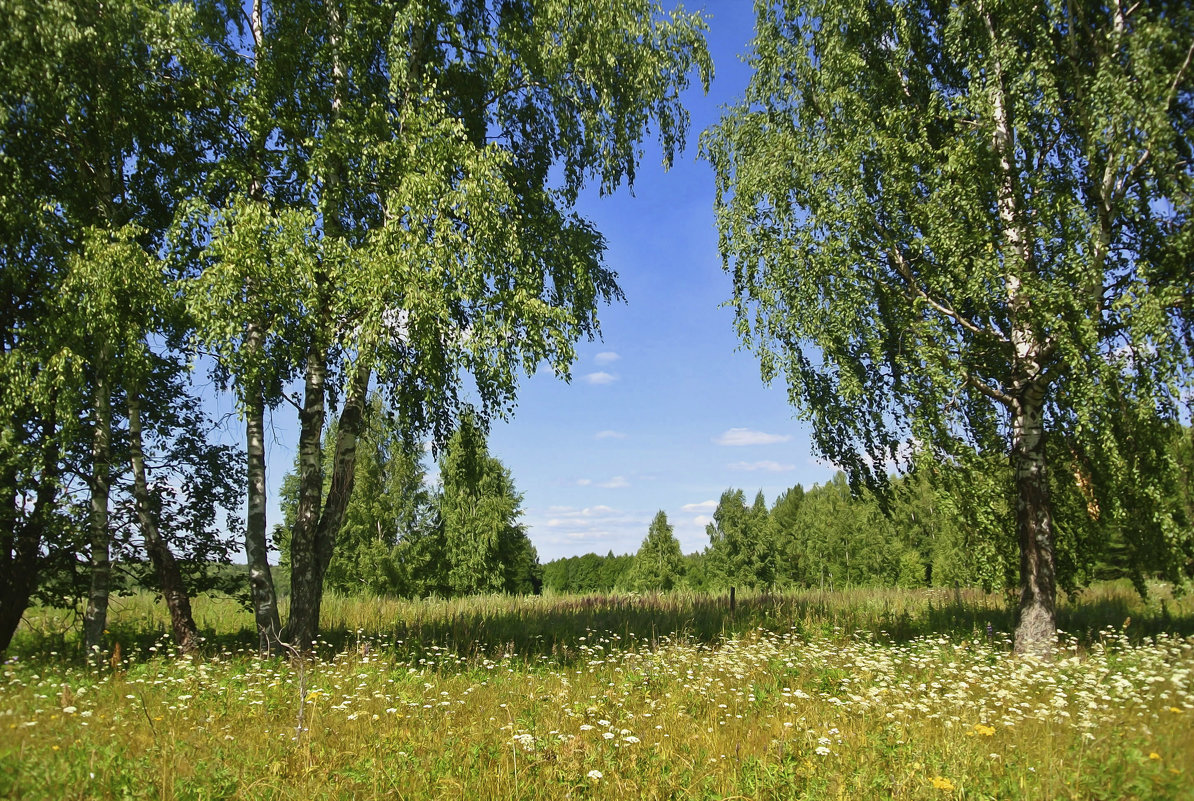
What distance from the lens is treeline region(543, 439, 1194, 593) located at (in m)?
9.84

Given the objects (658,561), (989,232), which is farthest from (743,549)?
(989,232)

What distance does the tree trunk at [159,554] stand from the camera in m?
9.90

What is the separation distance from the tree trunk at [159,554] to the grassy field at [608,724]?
2.46 feet

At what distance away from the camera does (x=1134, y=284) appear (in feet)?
27.5

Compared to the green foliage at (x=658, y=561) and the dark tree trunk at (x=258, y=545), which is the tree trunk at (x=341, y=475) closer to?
the dark tree trunk at (x=258, y=545)

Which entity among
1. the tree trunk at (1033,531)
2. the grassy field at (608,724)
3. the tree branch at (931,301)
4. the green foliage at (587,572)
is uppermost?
the tree branch at (931,301)

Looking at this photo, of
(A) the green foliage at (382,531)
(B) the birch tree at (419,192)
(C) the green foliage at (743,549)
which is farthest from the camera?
(C) the green foliage at (743,549)

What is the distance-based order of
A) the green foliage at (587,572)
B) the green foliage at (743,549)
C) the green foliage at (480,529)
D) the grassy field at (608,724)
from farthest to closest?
the green foliage at (587,572) → the green foliage at (743,549) → the green foliage at (480,529) → the grassy field at (608,724)

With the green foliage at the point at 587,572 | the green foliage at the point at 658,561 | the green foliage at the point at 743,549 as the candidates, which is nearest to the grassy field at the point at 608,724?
the green foliage at the point at 743,549

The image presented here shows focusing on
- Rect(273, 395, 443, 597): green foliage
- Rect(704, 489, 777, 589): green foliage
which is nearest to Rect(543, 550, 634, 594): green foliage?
Rect(704, 489, 777, 589): green foliage

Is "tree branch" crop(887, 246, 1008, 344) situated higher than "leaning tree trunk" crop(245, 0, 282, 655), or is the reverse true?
"tree branch" crop(887, 246, 1008, 344)

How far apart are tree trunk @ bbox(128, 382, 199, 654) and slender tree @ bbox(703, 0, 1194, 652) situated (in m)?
10.1

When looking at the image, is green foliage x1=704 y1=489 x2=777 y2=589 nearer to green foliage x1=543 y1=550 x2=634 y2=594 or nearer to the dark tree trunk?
green foliage x1=543 y1=550 x2=634 y2=594

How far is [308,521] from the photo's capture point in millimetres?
9531
